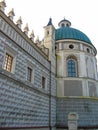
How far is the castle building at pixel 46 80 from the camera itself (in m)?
11.4

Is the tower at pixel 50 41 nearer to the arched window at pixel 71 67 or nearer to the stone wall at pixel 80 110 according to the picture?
the arched window at pixel 71 67

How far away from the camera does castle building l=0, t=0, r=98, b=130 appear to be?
11391mm

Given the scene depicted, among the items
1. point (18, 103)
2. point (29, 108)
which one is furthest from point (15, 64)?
point (29, 108)

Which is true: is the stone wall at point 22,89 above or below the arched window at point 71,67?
below

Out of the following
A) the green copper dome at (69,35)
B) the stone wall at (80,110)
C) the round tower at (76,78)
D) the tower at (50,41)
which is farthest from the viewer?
the green copper dome at (69,35)

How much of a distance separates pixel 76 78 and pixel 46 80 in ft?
16.3

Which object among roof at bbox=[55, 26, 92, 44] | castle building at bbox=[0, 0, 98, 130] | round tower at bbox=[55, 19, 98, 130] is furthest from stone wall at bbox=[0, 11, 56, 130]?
roof at bbox=[55, 26, 92, 44]

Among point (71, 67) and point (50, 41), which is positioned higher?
point (50, 41)

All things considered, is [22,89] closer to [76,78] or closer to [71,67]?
[76,78]

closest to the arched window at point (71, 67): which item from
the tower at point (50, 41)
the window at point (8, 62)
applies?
the tower at point (50, 41)

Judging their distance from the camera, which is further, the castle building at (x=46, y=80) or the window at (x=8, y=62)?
the window at (x=8, y=62)

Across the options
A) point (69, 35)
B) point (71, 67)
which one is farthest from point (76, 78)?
point (69, 35)

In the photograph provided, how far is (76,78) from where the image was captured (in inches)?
816

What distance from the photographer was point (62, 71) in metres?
21.2
